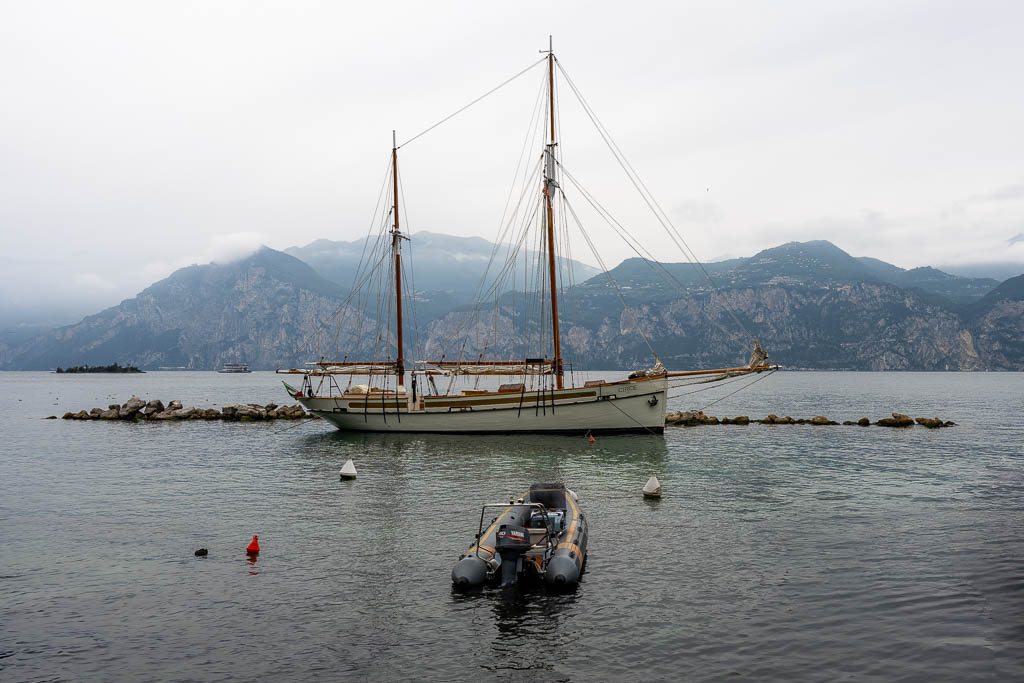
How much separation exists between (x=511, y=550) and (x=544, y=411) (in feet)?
121

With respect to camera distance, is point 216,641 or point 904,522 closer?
point 216,641

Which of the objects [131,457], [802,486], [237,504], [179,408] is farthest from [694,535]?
[179,408]

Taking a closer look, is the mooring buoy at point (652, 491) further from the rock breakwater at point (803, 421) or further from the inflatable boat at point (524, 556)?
the rock breakwater at point (803, 421)

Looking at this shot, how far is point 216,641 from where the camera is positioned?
15.4m

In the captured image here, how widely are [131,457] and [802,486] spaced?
47.1 metres

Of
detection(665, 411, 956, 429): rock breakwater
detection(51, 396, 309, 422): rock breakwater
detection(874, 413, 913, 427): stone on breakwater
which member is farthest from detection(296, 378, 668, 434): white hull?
detection(874, 413, 913, 427): stone on breakwater

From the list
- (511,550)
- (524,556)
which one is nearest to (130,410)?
(524,556)

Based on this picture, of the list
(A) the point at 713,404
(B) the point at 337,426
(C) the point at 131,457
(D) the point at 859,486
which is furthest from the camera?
(A) the point at 713,404

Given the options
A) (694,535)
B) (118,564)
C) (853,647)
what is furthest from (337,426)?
(853,647)

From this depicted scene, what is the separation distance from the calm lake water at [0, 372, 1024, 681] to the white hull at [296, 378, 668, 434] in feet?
39.0

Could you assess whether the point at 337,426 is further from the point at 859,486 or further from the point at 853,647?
the point at 853,647

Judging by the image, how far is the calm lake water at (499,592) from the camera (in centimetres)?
1429

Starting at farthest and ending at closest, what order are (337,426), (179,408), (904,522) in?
1. (179,408)
2. (337,426)
3. (904,522)

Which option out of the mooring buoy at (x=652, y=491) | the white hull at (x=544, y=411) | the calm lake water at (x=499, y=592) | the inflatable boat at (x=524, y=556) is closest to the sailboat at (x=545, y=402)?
the white hull at (x=544, y=411)
